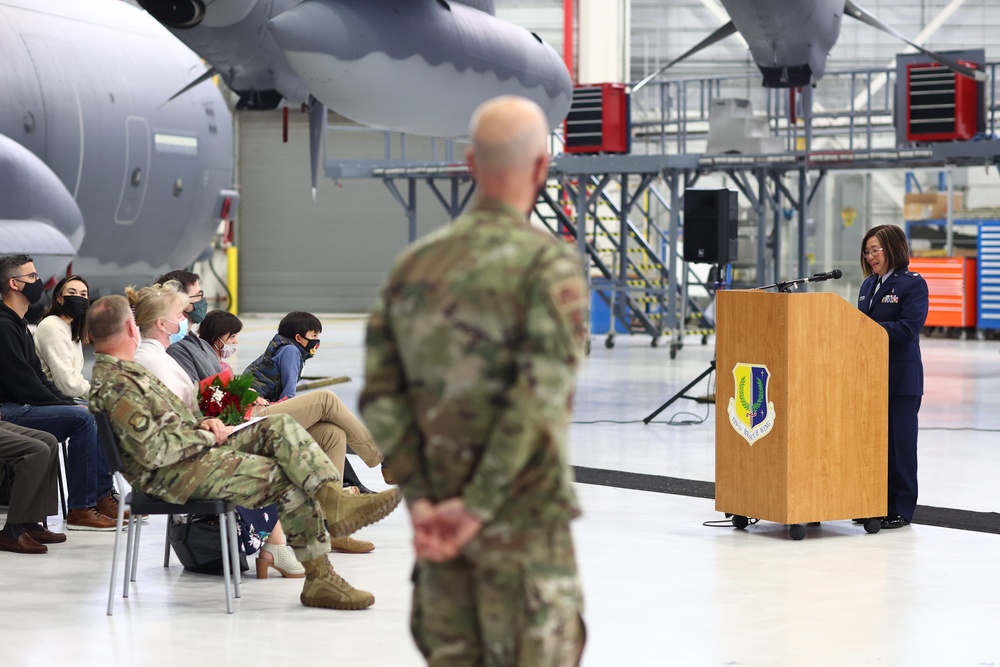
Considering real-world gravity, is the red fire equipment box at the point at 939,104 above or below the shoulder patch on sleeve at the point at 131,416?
above

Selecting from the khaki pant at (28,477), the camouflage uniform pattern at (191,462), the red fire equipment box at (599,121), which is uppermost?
the red fire equipment box at (599,121)

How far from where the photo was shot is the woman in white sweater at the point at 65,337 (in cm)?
673

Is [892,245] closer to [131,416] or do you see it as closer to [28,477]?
[131,416]

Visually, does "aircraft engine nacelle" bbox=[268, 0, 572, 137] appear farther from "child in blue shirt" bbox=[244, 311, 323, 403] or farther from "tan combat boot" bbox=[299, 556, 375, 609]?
"tan combat boot" bbox=[299, 556, 375, 609]

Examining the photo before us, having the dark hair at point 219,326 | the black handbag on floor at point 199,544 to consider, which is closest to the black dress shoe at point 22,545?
the black handbag on floor at point 199,544

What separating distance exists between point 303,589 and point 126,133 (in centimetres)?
869

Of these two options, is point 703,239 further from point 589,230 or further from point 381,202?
point 381,202

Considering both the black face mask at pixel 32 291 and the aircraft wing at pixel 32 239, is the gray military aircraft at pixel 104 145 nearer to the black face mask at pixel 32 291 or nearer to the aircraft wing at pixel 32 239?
the aircraft wing at pixel 32 239

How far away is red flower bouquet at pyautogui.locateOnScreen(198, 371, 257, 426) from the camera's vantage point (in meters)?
5.19

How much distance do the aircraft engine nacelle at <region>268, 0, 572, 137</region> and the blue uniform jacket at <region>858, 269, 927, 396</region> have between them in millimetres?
3514

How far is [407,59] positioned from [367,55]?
408 mm

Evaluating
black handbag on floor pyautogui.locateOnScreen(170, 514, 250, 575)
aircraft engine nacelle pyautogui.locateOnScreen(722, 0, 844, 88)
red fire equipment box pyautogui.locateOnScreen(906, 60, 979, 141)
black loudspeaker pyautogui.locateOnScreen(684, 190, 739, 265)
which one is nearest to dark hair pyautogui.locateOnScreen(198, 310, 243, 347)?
black handbag on floor pyautogui.locateOnScreen(170, 514, 250, 575)

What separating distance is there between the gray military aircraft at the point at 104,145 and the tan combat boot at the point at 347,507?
16.3ft

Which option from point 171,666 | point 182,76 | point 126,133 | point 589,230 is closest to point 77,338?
point 171,666
